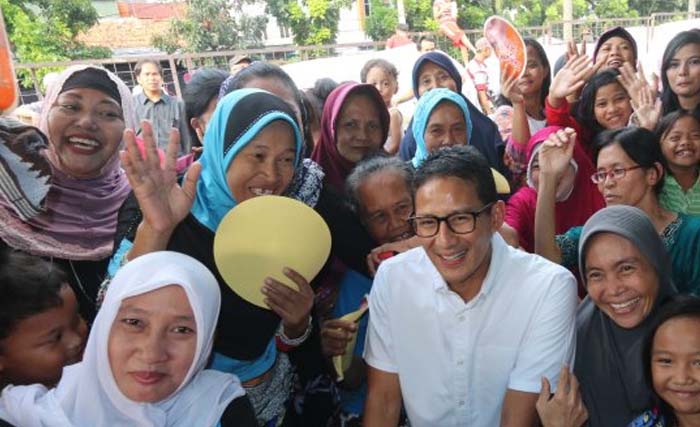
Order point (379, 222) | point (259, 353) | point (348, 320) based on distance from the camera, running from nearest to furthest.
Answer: point (259, 353) < point (348, 320) < point (379, 222)

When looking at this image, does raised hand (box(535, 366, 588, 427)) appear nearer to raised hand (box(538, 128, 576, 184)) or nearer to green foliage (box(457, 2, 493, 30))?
raised hand (box(538, 128, 576, 184))

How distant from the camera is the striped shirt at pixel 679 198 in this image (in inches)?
88.0

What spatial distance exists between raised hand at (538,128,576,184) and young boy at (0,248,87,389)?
190 centimetres

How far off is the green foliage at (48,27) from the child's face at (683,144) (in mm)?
13105

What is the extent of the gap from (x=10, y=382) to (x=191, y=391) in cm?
54

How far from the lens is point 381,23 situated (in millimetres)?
20828

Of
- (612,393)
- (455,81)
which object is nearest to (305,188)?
(612,393)

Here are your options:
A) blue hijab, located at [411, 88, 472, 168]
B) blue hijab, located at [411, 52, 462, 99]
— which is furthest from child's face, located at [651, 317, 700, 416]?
blue hijab, located at [411, 52, 462, 99]

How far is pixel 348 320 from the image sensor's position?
1893 millimetres

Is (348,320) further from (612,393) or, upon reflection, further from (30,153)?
(30,153)

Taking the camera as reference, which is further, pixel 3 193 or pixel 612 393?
pixel 612 393

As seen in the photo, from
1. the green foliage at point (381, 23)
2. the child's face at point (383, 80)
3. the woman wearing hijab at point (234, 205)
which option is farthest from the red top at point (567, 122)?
the green foliage at point (381, 23)

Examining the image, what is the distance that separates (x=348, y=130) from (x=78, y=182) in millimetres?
1164

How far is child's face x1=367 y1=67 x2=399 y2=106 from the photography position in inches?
174
